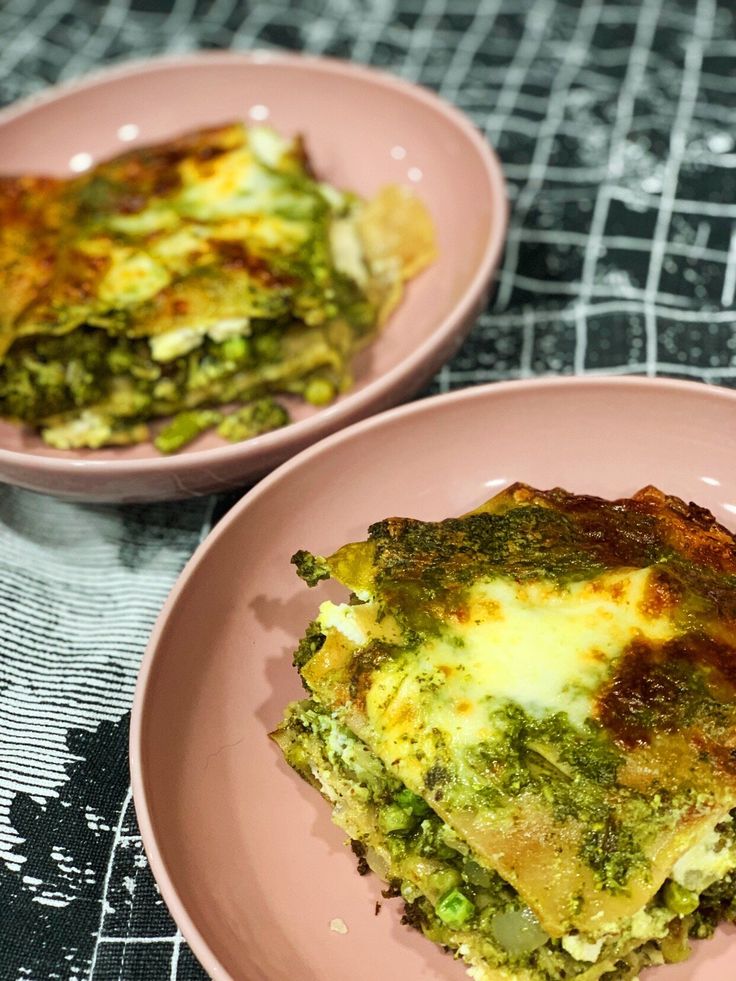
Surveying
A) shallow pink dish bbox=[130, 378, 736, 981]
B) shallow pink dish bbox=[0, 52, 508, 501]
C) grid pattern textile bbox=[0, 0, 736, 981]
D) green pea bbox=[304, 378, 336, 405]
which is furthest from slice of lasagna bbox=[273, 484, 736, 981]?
green pea bbox=[304, 378, 336, 405]

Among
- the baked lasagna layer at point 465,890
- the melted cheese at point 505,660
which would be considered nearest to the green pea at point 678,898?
the baked lasagna layer at point 465,890

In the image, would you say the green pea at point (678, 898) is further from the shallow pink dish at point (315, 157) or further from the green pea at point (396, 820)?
the shallow pink dish at point (315, 157)

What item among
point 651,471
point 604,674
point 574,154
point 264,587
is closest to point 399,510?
point 264,587

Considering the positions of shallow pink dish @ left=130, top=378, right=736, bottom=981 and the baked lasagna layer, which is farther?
shallow pink dish @ left=130, top=378, right=736, bottom=981

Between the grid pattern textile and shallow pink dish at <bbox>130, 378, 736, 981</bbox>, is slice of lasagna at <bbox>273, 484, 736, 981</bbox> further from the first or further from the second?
the grid pattern textile

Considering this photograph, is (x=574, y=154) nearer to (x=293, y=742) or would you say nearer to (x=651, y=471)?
(x=651, y=471)
